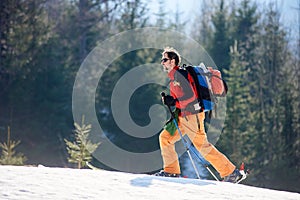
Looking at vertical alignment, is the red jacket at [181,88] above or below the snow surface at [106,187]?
above

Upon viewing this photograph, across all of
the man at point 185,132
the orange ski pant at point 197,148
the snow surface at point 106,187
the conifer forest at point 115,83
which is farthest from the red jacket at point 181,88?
the conifer forest at point 115,83

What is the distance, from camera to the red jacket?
532cm

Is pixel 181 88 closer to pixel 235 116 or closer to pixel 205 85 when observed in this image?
pixel 205 85

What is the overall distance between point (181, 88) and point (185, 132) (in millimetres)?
537

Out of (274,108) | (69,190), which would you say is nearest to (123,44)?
(274,108)

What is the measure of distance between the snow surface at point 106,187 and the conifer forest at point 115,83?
14.2 meters

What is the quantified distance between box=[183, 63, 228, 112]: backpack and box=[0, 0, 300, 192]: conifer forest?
13232 millimetres

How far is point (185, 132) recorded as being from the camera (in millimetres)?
5449

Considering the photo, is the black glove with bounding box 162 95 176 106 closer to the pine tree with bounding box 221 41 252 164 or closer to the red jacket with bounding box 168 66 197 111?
the red jacket with bounding box 168 66 197 111

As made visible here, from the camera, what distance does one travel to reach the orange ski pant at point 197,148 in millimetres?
5324

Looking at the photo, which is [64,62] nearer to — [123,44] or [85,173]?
[123,44]

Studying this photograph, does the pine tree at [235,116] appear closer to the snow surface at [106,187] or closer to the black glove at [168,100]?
the black glove at [168,100]

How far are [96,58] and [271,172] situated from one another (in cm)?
1102

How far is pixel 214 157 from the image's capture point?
532 centimetres
